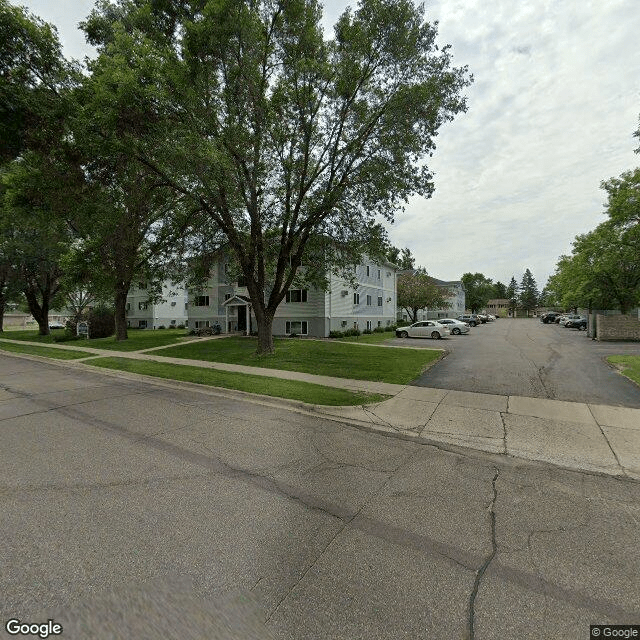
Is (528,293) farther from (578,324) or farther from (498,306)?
(578,324)

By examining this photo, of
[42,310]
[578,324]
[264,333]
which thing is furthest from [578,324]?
[42,310]

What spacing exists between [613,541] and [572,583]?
962 millimetres

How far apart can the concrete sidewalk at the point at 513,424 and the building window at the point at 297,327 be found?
60.4 feet

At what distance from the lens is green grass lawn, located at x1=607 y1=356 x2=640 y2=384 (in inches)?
418

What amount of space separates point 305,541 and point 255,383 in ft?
23.3

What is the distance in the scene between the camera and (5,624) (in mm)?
2201

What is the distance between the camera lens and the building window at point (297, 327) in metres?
27.8

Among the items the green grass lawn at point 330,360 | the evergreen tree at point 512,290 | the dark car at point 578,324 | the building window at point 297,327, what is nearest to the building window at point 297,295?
the building window at point 297,327

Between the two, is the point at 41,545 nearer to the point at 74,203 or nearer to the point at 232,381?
the point at 232,381

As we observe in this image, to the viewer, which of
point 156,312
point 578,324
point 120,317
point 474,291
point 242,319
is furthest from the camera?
point 474,291

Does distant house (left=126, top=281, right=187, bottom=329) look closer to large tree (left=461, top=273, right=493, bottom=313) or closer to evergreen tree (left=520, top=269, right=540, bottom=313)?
large tree (left=461, top=273, right=493, bottom=313)

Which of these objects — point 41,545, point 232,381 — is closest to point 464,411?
point 232,381

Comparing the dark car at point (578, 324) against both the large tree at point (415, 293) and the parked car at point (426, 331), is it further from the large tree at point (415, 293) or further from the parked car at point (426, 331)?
the parked car at point (426, 331)

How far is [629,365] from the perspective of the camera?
40.9ft
